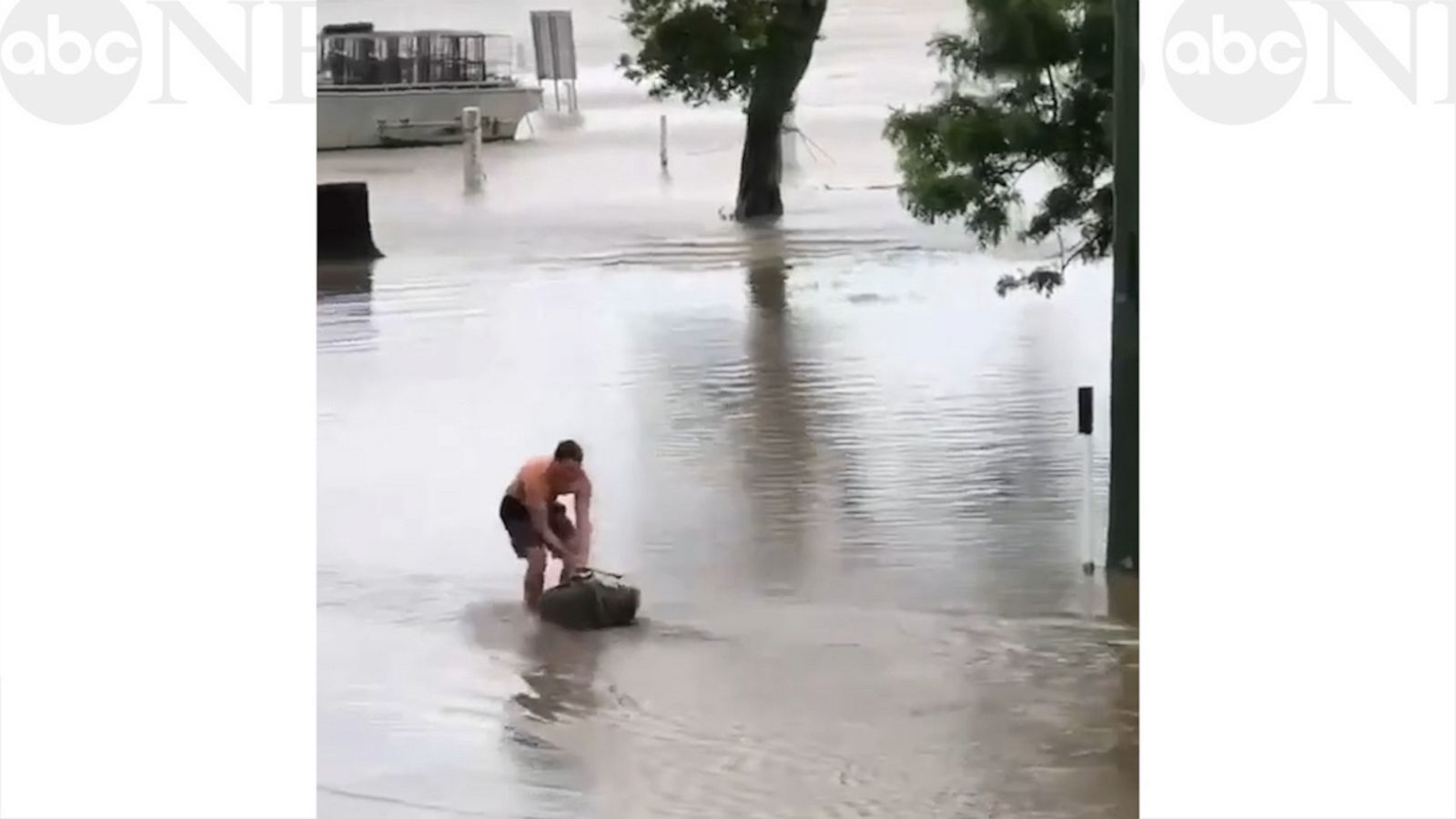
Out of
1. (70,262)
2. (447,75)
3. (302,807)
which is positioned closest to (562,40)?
(447,75)

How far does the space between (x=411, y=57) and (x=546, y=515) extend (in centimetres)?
79

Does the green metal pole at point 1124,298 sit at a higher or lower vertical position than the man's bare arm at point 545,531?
higher

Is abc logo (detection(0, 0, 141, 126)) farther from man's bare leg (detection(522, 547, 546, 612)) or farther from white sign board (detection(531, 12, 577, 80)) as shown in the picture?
man's bare leg (detection(522, 547, 546, 612))

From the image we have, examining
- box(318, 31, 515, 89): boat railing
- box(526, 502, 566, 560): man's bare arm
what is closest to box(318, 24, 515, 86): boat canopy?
box(318, 31, 515, 89): boat railing

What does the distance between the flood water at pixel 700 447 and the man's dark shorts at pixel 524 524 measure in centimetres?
4

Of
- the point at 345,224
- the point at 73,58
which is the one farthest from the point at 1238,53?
the point at 73,58

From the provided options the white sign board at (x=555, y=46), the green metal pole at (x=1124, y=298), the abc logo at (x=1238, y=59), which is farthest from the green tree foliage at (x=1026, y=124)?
the white sign board at (x=555, y=46)

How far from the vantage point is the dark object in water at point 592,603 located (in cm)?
238

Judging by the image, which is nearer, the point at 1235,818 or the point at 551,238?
the point at 1235,818

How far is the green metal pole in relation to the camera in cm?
239

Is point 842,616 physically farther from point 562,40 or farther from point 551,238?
point 562,40

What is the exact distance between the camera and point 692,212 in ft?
8.10

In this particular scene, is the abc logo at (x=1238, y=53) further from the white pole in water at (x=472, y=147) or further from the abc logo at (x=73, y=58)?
the abc logo at (x=73, y=58)

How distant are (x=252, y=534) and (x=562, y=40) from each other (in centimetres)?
96
